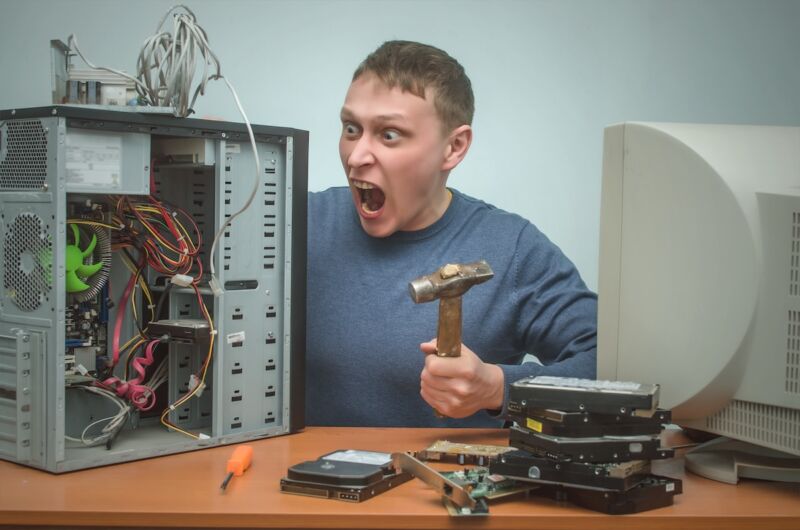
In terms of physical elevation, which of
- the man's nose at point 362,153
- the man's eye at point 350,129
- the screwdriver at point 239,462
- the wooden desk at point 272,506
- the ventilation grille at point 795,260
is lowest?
the wooden desk at point 272,506

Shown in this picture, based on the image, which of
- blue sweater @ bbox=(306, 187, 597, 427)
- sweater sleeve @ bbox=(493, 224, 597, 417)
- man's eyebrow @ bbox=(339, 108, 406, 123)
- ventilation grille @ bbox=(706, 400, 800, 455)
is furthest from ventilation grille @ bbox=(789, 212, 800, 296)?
man's eyebrow @ bbox=(339, 108, 406, 123)

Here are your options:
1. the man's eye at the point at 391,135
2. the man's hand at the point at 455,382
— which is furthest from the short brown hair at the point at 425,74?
the man's hand at the point at 455,382

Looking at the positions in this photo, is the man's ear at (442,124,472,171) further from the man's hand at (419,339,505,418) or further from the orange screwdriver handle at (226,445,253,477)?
the orange screwdriver handle at (226,445,253,477)

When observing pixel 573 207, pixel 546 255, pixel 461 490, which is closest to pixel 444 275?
pixel 461 490

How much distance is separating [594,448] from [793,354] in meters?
0.34

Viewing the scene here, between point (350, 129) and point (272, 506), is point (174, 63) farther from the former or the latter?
point (272, 506)

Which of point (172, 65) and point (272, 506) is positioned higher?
point (172, 65)

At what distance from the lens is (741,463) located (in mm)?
1418

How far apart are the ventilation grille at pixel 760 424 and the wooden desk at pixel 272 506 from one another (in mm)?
89

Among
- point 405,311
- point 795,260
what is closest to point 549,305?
point 405,311

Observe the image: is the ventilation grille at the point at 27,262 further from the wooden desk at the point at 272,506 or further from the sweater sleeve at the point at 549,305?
the sweater sleeve at the point at 549,305

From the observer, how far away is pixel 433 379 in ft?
5.14

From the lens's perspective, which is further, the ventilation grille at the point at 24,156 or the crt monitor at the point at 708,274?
the ventilation grille at the point at 24,156

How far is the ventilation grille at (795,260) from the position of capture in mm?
1289
